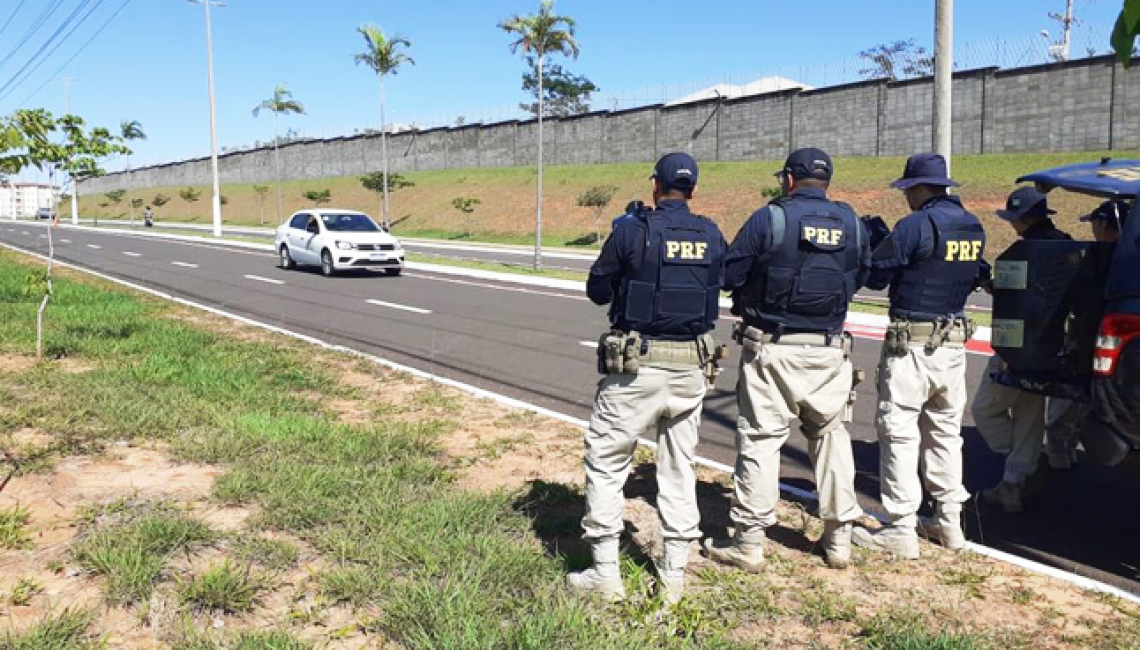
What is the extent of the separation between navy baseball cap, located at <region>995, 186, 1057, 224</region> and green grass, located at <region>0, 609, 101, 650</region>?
4.94 metres

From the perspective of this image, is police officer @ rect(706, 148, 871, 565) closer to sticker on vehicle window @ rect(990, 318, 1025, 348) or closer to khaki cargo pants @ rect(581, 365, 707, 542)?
khaki cargo pants @ rect(581, 365, 707, 542)

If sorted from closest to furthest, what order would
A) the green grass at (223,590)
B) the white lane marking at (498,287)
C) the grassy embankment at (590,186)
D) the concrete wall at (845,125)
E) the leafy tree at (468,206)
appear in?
the green grass at (223,590) → the white lane marking at (498,287) → the grassy embankment at (590,186) → the concrete wall at (845,125) → the leafy tree at (468,206)

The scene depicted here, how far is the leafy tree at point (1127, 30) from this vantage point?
1540 millimetres

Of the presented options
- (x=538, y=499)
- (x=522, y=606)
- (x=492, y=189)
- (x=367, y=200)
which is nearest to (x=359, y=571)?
(x=522, y=606)

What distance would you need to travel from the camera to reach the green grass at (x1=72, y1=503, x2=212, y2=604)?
3.60 m

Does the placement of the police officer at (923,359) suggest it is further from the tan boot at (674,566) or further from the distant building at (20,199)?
the distant building at (20,199)

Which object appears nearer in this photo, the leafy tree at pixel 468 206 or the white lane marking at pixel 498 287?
the white lane marking at pixel 498 287

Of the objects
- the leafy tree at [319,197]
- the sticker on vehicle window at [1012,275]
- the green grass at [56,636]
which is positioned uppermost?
the leafy tree at [319,197]

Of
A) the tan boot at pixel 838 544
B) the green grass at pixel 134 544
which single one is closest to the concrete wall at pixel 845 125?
the tan boot at pixel 838 544

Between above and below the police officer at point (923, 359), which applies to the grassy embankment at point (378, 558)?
below

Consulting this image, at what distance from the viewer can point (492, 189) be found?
51312mm

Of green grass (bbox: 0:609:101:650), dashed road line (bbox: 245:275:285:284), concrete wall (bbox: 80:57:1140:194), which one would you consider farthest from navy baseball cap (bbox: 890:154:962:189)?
concrete wall (bbox: 80:57:1140:194)

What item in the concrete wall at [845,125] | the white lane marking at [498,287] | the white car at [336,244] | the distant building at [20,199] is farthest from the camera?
the distant building at [20,199]

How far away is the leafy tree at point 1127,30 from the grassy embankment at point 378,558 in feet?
7.83
